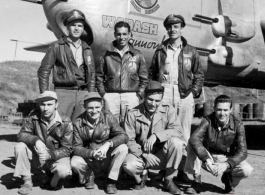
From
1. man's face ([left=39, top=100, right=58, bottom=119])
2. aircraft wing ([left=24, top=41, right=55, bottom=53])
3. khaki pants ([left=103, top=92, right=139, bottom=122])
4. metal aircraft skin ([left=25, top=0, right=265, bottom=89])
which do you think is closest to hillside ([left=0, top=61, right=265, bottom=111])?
aircraft wing ([left=24, top=41, right=55, bottom=53])

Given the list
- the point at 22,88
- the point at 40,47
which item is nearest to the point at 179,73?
the point at 40,47

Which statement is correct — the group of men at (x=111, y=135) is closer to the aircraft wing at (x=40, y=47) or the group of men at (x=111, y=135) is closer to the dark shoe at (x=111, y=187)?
the dark shoe at (x=111, y=187)

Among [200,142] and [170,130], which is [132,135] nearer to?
[170,130]

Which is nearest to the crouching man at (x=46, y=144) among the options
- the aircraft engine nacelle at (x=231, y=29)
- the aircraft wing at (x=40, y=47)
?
the aircraft engine nacelle at (x=231, y=29)

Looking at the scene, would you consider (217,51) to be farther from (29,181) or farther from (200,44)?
(29,181)

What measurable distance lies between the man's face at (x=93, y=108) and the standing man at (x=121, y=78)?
2.52 feet

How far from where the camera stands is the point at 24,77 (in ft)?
83.8

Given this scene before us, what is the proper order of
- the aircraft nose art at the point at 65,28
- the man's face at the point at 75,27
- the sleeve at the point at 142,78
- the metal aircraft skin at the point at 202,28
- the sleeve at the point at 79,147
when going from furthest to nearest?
the metal aircraft skin at the point at 202,28 < the aircraft nose art at the point at 65,28 < the sleeve at the point at 142,78 < the man's face at the point at 75,27 < the sleeve at the point at 79,147

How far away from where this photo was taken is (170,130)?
4184mm

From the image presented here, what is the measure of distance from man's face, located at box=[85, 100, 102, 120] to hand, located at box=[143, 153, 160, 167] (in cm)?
75

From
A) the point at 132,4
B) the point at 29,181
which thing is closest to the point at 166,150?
the point at 29,181

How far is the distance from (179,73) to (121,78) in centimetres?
85

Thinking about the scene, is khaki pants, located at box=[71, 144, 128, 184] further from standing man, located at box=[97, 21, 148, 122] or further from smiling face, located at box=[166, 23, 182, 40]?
smiling face, located at box=[166, 23, 182, 40]

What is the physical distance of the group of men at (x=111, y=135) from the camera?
3867mm
